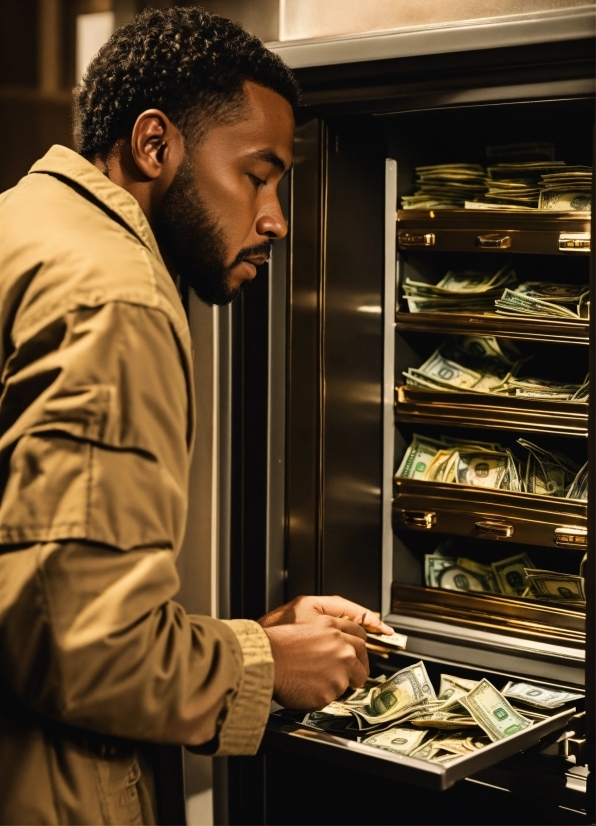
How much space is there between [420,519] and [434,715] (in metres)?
0.63

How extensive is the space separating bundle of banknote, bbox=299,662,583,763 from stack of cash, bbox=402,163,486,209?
129cm

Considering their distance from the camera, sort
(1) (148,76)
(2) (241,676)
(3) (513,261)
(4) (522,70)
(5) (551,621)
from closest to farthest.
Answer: (2) (241,676), (1) (148,76), (4) (522,70), (5) (551,621), (3) (513,261)

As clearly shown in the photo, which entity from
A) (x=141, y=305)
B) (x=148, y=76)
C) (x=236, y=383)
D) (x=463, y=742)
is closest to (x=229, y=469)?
(x=236, y=383)

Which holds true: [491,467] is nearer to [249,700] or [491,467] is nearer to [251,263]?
[251,263]

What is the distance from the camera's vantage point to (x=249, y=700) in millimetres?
1525

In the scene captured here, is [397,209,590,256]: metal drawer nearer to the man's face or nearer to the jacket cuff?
the man's face

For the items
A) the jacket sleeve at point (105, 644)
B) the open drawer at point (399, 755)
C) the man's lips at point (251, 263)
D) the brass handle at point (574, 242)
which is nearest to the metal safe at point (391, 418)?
the brass handle at point (574, 242)

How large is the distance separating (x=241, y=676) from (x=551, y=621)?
1.34 meters

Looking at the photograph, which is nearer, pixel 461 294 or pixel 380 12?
pixel 380 12

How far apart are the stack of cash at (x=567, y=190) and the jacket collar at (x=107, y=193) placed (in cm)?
135

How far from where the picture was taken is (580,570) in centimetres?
272

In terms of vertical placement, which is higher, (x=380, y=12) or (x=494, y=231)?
(x=380, y=12)

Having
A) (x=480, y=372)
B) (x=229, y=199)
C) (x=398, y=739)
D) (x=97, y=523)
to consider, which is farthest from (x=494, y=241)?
(x=97, y=523)

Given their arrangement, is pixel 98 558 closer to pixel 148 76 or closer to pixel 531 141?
pixel 148 76
